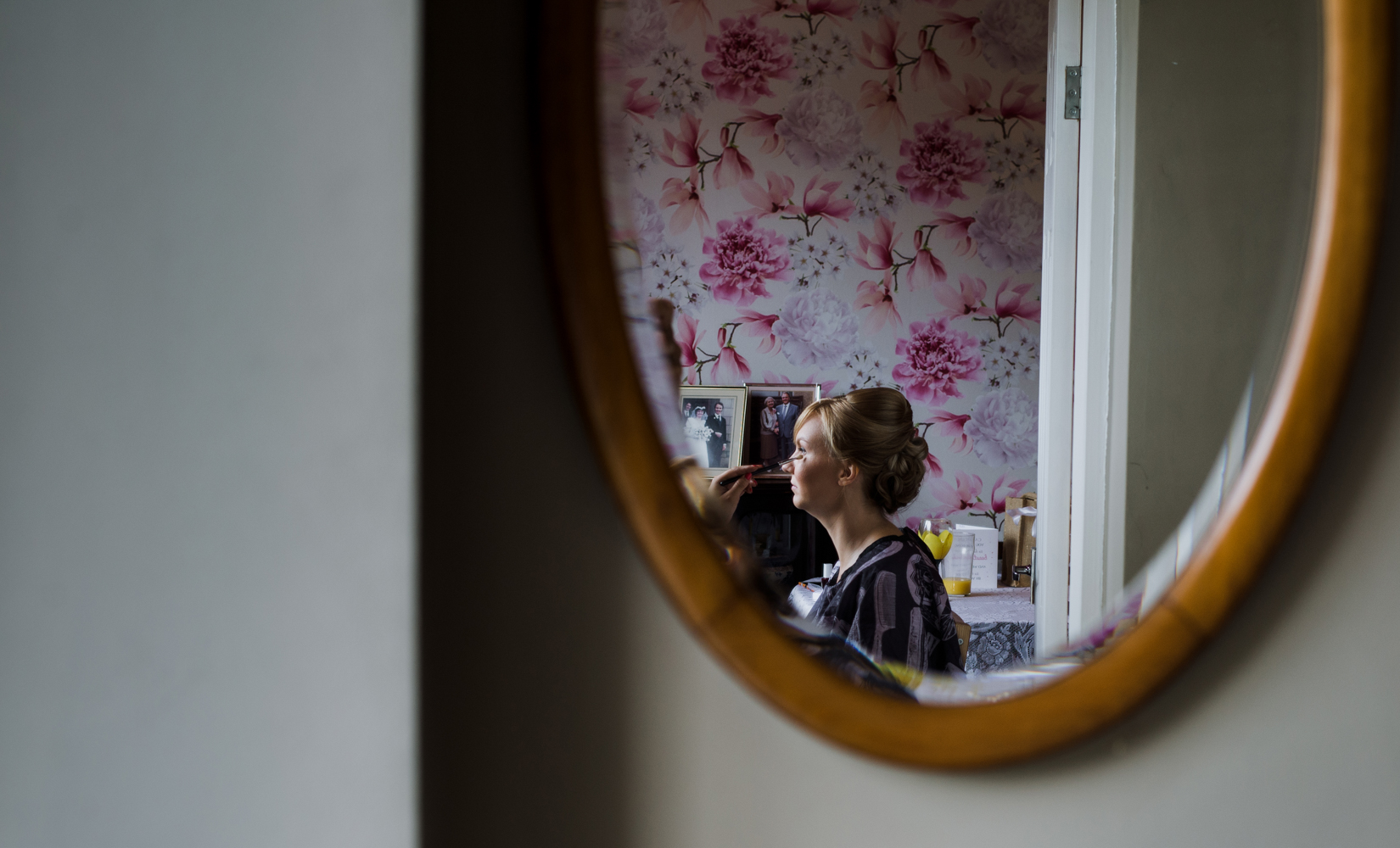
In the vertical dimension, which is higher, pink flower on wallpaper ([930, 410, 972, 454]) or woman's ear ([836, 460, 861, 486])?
pink flower on wallpaper ([930, 410, 972, 454])

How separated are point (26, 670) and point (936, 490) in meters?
0.52

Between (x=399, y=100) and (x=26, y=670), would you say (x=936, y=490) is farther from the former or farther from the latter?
(x=26, y=670)

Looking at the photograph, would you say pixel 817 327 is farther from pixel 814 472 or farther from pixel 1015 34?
pixel 1015 34

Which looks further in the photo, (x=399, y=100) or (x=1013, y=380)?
(x=1013, y=380)

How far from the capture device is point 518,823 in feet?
1.65

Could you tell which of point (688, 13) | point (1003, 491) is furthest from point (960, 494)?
point (688, 13)

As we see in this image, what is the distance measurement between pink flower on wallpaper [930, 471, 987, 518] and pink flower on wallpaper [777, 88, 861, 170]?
229mm

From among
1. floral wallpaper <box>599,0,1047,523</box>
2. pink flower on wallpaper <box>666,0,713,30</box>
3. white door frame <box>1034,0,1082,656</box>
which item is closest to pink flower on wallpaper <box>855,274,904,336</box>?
floral wallpaper <box>599,0,1047,523</box>

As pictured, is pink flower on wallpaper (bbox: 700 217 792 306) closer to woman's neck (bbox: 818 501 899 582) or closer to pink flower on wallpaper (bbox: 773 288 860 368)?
pink flower on wallpaper (bbox: 773 288 860 368)

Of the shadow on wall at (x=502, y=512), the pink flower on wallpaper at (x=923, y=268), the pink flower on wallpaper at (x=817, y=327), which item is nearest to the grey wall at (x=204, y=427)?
the shadow on wall at (x=502, y=512)

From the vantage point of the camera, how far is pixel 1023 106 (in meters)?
0.57

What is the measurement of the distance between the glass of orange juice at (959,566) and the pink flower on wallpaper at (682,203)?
252 millimetres

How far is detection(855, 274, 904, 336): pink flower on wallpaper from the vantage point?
561 mm

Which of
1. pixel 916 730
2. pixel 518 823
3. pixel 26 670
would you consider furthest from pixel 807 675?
pixel 26 670
